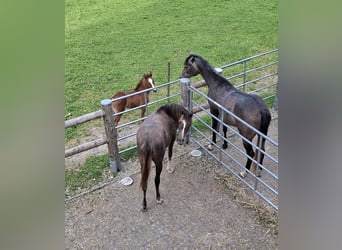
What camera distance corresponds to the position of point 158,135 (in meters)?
3.17

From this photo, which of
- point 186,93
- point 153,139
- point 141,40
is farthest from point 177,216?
point 141,40

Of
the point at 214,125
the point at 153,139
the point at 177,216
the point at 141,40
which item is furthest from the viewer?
the point at 141,40

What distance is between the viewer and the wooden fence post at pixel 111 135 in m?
3.45

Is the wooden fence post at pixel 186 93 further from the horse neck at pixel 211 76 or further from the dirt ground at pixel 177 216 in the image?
the dirt ground at pixel 177 216

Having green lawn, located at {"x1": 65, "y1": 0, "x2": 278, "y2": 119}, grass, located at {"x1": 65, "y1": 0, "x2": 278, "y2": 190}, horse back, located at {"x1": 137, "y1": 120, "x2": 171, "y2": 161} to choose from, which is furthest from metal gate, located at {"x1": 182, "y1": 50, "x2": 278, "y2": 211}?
green lawn, located at {"x1": 65, "y1": 0, "x2": 278, "y2": 119}

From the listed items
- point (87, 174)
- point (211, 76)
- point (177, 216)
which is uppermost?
point (211, 76)

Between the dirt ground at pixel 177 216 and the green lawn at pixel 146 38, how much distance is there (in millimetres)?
1643

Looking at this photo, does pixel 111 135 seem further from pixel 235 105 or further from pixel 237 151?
pixel 237 151

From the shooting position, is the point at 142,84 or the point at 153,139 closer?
the point at 153,139

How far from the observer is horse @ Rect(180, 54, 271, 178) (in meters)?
3.32

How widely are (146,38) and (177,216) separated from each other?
435 cm

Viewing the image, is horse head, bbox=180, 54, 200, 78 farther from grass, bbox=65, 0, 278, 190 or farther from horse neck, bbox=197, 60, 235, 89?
grass, bbox=65, 0, 278, 190

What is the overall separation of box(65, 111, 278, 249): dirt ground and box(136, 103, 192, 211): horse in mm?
182
